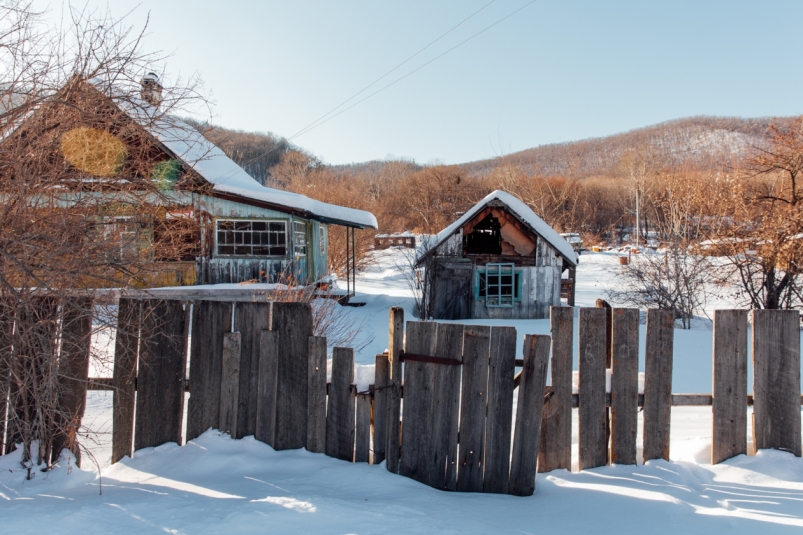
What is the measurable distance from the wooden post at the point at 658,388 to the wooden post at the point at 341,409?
1995 millimetres

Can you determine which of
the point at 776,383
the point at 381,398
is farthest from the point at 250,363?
the point at 776,383

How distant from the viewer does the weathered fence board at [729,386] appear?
3.50 m

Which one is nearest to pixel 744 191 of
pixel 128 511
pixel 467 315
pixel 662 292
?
pixel 662 292

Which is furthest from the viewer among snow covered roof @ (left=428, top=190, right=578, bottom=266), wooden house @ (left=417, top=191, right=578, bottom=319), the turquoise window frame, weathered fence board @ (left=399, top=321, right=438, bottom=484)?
the turquoise window frame

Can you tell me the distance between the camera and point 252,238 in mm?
15500

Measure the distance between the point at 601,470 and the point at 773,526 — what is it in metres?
0.95

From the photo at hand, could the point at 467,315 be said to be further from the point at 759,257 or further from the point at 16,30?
the point at 16,30

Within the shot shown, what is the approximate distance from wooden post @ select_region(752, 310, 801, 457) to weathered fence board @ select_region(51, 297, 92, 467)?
14.9 ft

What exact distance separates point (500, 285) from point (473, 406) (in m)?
12.4

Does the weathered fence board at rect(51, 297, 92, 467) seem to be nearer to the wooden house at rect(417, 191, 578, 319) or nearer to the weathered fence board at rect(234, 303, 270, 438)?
the weathered fence board at rect(234, 303, 270, 438)

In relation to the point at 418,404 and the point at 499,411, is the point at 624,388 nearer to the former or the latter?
the point at 499,411

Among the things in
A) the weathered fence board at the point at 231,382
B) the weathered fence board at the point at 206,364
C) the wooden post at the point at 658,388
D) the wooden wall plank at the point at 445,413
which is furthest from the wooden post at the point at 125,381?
the wooden post at the point at 658,388

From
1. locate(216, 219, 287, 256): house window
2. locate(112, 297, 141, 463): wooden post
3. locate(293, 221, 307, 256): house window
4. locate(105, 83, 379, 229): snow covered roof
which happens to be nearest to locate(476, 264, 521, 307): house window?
locate(105, 83, 379, 229): snow covered roof

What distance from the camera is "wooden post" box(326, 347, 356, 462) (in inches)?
138
